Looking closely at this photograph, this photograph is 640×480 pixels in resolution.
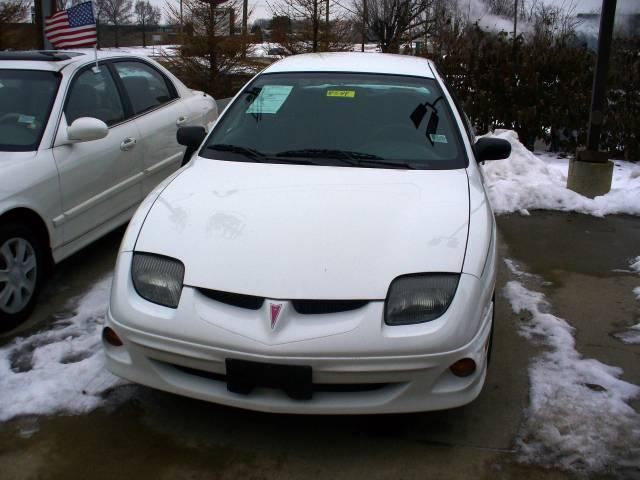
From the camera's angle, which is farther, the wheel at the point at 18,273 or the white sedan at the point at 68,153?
the white sedan at the point at 68,153

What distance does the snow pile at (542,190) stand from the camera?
260 inches

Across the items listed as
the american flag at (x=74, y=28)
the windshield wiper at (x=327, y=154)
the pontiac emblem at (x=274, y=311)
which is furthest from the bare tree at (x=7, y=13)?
the pontiac emblem at (x=274, y=311)

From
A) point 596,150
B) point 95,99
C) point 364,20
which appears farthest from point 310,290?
point 364,20

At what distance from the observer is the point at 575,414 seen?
3.03 m

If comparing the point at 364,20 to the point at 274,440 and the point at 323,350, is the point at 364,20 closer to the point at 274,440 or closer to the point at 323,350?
the point at 274,440

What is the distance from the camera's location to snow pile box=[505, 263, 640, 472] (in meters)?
2.75

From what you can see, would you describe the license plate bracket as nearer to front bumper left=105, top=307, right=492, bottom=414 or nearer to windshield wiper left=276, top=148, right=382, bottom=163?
front bumper left=105, top=307, right=492, bottom=414

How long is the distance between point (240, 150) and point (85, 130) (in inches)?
45.1

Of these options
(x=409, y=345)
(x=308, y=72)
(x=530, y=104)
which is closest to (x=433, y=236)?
(x=409, y=345)

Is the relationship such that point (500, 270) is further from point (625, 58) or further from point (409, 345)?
point (625, 58)

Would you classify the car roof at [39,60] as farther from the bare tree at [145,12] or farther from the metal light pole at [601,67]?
the bare tree at [145,12]

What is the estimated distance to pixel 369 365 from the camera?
8.30ft

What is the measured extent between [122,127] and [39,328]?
5.81ft

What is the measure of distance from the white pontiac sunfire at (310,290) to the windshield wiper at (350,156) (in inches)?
2.7
